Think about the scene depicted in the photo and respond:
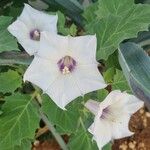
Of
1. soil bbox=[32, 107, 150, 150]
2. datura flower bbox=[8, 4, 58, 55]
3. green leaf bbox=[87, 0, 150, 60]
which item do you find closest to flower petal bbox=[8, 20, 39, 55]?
datura flower bbox=[8, 4, 58, 55]

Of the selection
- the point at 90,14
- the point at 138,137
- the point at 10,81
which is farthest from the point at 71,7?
the point at 138,137

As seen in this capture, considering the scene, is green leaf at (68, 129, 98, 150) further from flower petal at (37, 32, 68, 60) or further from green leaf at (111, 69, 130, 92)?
flower petal at (37, 32, 68, 60)

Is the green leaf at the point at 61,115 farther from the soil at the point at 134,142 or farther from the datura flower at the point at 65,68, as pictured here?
the soil at the point at 134,142

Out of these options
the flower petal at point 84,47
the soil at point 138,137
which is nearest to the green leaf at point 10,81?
the flower petal at point 84,47

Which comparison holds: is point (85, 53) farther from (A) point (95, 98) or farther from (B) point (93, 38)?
(A) point (95, 98)

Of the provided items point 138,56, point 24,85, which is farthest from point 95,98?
point 24,85

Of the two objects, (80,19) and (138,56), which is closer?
(138,56)
